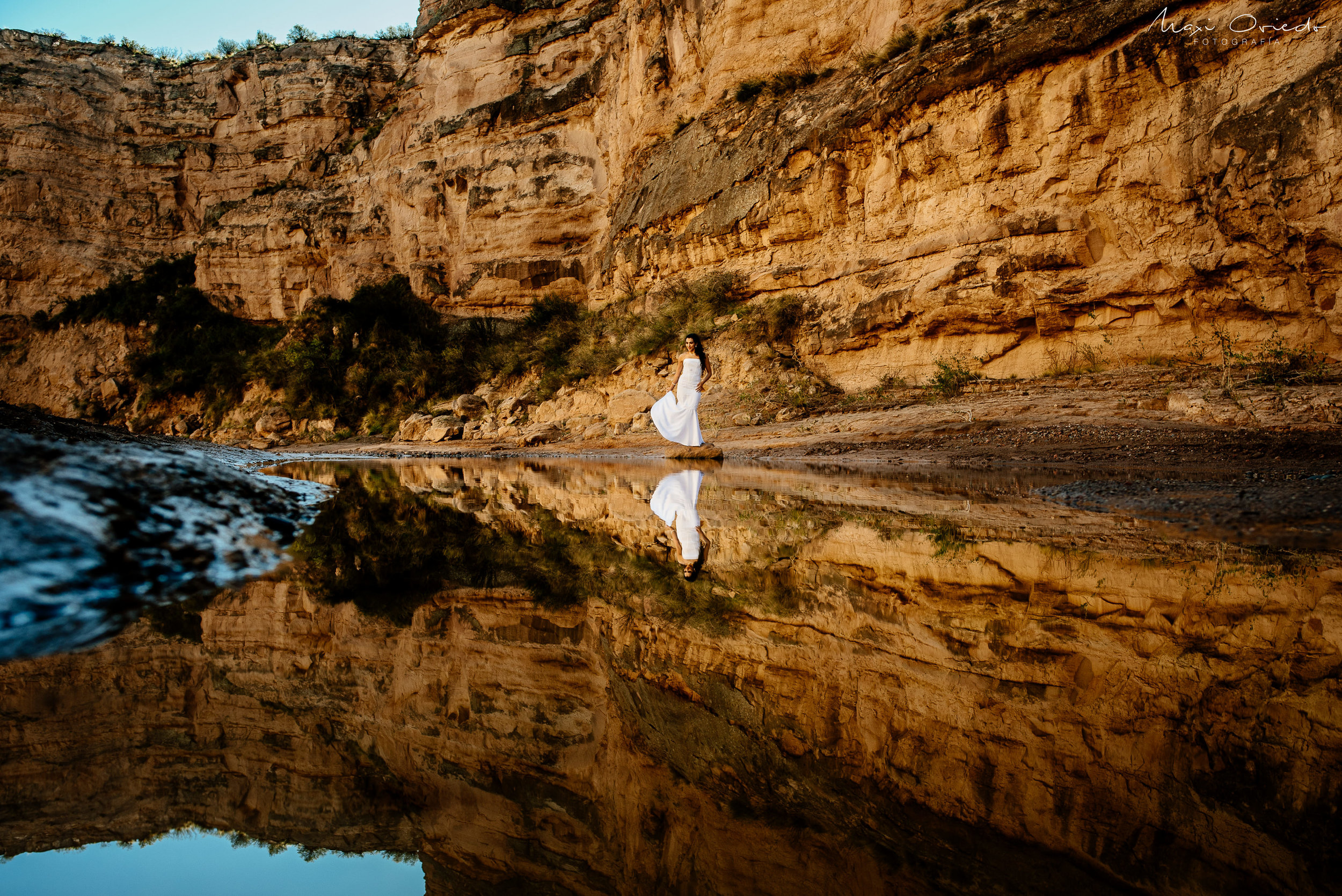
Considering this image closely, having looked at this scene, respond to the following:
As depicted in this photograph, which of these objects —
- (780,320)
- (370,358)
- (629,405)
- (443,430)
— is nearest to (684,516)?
(780,320)

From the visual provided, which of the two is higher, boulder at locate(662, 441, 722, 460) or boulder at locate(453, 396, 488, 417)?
boulder at locate(453, 396, 488, 417)

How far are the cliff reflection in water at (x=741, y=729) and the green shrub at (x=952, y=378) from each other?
918cm

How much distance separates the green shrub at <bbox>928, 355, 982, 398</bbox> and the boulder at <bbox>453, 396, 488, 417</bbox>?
13078 millimetres

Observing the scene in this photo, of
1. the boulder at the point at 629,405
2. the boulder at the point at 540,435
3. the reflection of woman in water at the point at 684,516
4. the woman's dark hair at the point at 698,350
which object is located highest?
the woman's dark hair at the point at 698,350

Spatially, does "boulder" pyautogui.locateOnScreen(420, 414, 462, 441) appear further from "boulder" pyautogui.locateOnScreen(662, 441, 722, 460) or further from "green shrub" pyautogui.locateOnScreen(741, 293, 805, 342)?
"boulder" pyautogui.locateOnScreen(662, 441, 722, 460)

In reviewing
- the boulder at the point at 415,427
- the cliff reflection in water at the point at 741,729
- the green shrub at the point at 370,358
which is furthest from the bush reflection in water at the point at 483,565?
the green shrub at the point at 370,358

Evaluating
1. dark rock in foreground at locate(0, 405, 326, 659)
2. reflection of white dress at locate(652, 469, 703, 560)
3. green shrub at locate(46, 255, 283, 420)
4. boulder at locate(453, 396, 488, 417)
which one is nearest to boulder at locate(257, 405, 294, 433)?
green shrub at locate(46, 255, 283, 420)

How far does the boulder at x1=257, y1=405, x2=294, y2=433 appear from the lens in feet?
83.6

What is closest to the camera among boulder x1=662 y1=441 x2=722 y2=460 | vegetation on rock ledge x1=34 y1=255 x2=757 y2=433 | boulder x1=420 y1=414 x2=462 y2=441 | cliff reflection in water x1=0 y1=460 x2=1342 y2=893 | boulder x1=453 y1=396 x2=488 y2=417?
cliff reflection in water x1=0 y1=460 x2=1342 y2=893

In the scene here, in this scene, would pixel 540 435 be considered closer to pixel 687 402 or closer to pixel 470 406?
pixel 470 406

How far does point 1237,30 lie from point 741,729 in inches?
498

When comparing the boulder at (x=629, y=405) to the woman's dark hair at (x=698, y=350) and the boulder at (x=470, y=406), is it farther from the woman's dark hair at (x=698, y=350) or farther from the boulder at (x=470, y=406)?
the boulder at (x=470, y=406)

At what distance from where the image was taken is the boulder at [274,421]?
2547 centimetres

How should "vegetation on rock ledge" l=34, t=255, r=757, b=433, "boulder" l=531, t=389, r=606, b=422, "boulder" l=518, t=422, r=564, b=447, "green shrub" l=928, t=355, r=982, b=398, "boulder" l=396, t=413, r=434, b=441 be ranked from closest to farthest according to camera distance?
"green shrub" l=928, t=355, r=982, b=398 → "boulder" l=518, t=422, r=564, b=447 → "boulder" l=531, t=389, r=606, b=422 → "vegetation on rock ledge" l=34, t=255, r=757, b=433 → "boulder" l=396, t=413, r=434, b=441
